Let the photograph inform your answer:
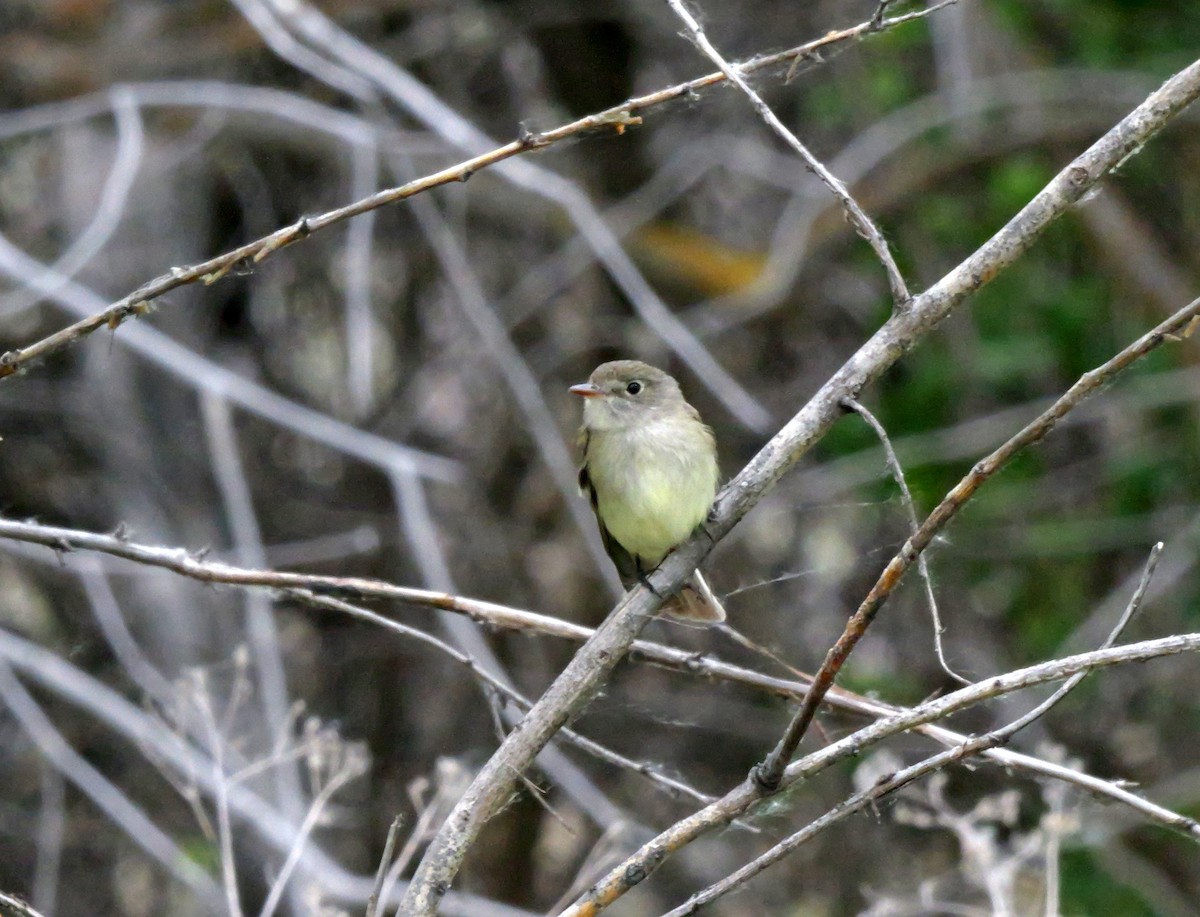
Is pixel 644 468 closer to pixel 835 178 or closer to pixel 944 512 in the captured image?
pixel 835 178

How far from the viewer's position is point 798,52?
7.63ft

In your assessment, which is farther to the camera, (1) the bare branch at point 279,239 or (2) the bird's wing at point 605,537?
(2) the bird's wing at point 605,537

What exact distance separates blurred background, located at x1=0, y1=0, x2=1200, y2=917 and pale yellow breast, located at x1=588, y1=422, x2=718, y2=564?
2192 millimetres

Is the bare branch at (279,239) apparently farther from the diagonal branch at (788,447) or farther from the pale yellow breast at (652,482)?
the pale yellow breast at (652,482)

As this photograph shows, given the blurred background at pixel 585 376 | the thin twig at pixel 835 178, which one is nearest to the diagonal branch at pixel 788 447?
the thin twig at pixel 835 178

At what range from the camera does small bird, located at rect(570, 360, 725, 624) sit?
396 centimetres

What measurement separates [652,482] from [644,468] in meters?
0.09

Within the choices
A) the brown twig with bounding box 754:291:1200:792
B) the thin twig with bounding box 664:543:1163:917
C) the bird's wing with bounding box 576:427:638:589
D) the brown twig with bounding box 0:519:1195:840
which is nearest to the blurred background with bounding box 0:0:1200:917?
the bird's wing with bounding box 576:427:638:589

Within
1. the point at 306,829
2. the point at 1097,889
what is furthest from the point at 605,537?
the point at 1097,889

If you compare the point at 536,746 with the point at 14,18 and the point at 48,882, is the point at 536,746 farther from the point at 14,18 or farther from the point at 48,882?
the point at 14,18

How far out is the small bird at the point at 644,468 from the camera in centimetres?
396

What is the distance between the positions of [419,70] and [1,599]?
2985 millimetres

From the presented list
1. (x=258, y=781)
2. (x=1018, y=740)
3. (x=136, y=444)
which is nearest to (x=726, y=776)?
(x=1018, y=740)

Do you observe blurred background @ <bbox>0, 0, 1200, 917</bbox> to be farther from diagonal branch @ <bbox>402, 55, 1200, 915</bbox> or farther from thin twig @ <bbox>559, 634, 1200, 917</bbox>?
thin twig @ <bbox>559, 634, 1200, 917</bbox>
